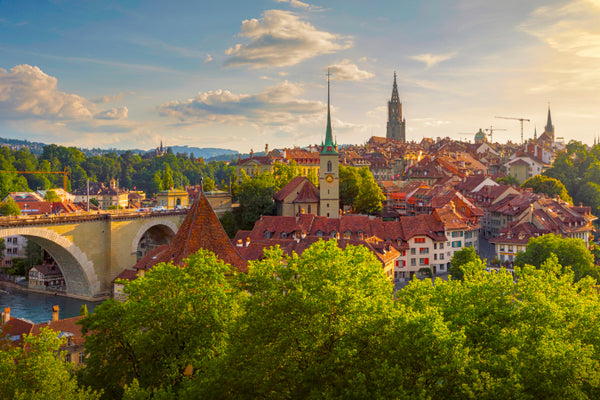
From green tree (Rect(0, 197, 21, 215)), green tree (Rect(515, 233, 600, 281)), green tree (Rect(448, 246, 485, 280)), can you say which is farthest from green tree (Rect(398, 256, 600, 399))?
green tree (Rect(0, 197, 21, 215))

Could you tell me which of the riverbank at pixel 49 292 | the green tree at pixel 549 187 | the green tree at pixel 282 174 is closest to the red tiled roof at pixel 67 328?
the riverbank at pixel 49 292

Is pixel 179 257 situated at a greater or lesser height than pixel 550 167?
lesser

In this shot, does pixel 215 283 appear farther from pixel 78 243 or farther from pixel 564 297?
pixel 78 243

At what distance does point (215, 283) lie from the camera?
814 inches

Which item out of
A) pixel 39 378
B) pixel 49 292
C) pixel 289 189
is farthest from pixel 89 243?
pixel 39 378

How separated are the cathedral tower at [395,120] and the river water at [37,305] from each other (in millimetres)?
132527

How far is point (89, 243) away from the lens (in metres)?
51.3

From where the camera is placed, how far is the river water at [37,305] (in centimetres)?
4744

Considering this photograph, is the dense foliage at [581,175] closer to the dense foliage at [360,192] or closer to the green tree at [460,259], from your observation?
the dense foliage at [360,192]

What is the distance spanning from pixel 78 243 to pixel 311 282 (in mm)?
38688

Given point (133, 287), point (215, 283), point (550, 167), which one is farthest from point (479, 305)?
point (550, 167)

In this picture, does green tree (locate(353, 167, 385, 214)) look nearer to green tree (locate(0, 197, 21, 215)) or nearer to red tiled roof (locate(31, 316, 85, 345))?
red tiled roof (locate(31, 316, 85, 345))

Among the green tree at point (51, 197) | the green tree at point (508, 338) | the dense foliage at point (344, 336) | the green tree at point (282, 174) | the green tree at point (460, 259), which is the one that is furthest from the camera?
the green tree at point (51, 197)

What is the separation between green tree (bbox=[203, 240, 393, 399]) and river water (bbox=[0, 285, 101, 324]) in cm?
3416
